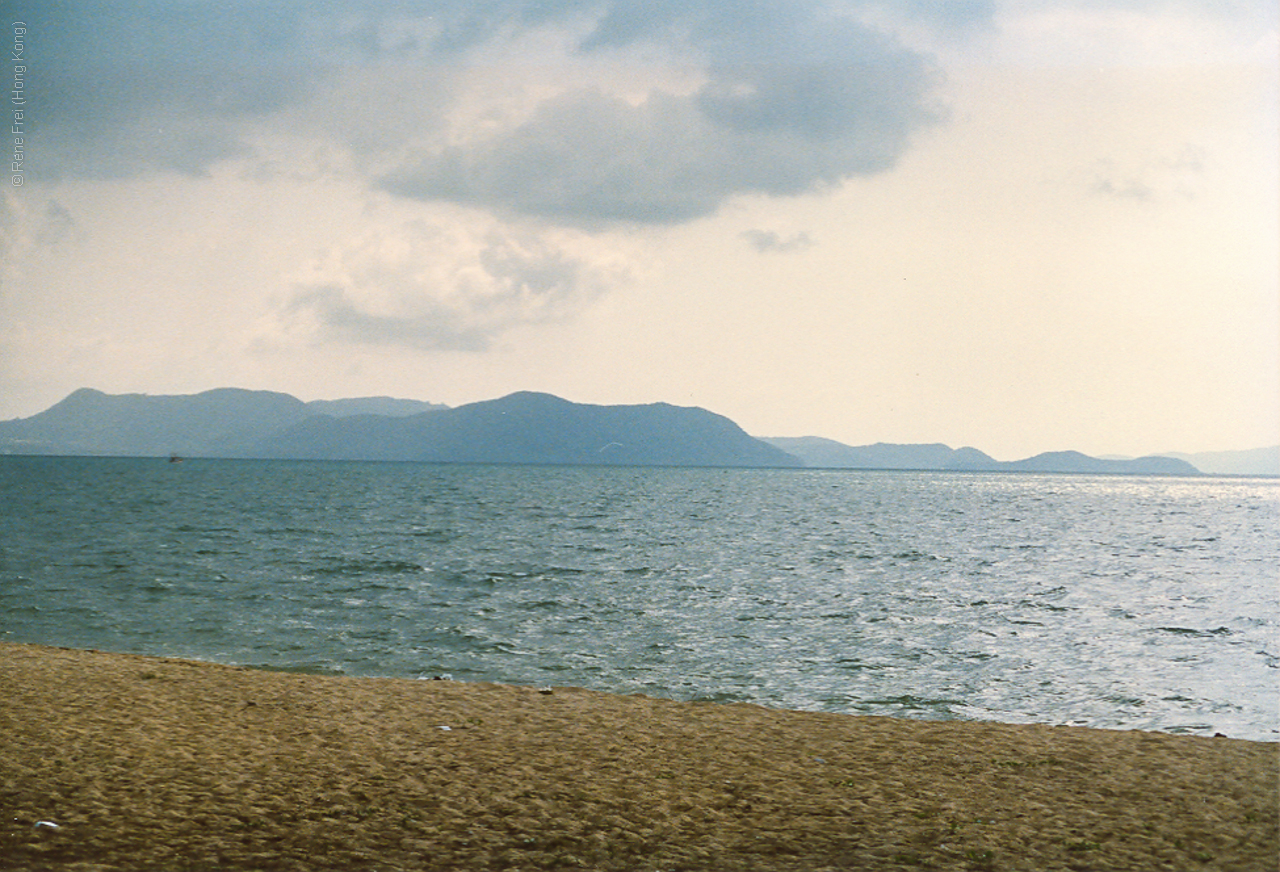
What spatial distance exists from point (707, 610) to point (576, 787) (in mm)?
20003

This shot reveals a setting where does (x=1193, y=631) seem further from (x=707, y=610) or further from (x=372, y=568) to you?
(x=372, y=568)

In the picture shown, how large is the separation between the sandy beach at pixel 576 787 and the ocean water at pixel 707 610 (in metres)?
4.78

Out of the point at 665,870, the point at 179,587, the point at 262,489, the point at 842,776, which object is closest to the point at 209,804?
the point at 665,870

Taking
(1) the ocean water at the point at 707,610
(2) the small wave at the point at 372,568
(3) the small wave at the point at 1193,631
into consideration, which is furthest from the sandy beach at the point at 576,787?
(2) the small wave at the point at 372,568

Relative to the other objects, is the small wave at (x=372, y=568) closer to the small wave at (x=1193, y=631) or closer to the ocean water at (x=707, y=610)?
the ocean water at (x=707, y=610)

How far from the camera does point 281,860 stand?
802 cm

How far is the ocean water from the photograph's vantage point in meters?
19.7

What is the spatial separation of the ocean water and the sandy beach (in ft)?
15.7

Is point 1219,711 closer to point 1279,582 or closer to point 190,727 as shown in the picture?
point 190,727

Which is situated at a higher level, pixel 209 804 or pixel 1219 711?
pixel 209 804

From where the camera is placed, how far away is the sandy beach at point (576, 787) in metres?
8.34

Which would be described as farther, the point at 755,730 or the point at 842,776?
the point at 755,730

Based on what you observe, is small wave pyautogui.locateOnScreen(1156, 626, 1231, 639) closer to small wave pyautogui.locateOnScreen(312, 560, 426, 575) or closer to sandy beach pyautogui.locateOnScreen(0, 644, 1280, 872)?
sandy beach pyautogui.locateOnScreen(0, 644, 1280, 872)

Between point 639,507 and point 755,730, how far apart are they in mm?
87361
